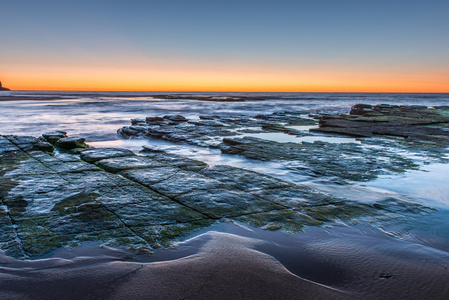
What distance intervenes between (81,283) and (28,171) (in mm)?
3617

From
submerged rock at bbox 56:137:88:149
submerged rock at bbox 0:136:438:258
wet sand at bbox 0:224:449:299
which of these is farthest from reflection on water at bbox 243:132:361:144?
wet sand at bbox 0:224:449:299

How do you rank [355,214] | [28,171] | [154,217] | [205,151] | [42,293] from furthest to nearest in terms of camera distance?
[205,151], [28,171], [355,214], [154,217], [42,293]

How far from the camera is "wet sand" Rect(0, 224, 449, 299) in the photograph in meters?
2.14

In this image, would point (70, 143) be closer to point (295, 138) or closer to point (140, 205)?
point (140, 205)

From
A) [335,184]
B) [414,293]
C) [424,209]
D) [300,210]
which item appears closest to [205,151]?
[335,184]

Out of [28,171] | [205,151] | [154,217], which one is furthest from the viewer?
[205,151]

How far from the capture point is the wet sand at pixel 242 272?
2139 millimetres

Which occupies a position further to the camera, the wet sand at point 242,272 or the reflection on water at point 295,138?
the reflection on water at point 295,138

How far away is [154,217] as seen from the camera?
11.0 ft

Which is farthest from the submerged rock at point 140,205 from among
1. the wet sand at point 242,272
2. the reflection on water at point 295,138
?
the reflection on water at point 295,138

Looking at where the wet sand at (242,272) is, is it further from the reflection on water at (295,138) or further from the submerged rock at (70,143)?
the reflection on water at (295,138)

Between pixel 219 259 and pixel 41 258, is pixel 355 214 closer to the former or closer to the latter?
pixel 219 259

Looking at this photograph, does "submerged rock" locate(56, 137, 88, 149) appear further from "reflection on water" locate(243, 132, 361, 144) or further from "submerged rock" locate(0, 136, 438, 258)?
"reflection on water" locate(243, 132, 361, 144)

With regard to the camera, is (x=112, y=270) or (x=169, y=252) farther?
(x=169, y=252)
